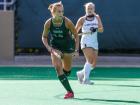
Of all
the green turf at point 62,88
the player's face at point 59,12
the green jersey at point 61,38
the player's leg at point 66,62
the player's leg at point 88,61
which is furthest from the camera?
the player's leg at point 88,61

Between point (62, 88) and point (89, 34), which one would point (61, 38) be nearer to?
point (62, 88)

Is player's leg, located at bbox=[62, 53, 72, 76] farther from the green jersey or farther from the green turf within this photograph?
the green turf

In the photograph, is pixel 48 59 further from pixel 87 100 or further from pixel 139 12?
pixel 87 100

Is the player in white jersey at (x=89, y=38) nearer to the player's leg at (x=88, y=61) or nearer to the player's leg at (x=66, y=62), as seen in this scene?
the player's leg at (x=88, y=61)

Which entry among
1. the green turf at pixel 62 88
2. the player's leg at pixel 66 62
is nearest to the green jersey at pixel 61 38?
the player's leg at pixel 66 62

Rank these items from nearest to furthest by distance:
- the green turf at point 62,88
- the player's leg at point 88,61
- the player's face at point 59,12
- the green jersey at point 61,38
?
the green turf at point 62,88 < the player's face at point 59,12 < the green jersey at point 61,38 < the player's leg at point 88,61

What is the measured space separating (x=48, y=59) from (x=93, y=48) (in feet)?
19.6

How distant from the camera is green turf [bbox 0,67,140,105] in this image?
9797mm

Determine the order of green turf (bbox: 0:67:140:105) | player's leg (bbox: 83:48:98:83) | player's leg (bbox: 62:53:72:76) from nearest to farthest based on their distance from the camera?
1. green turf (bbox: 0:67:140:105)
2. player's leg (bbox: 62:53:72:76)
3. player's leg (bbox: 83:48:98:83)

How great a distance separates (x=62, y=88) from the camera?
11805 mm

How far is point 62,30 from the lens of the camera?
10227 millimetres

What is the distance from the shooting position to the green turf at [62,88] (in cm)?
980

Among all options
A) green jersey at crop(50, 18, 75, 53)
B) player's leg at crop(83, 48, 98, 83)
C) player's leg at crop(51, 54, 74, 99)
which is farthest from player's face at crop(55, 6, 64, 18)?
player's leg at crop(83, 48, 98, 83)

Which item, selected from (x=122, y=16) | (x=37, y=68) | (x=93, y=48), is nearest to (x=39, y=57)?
(x=37, y=68)
